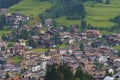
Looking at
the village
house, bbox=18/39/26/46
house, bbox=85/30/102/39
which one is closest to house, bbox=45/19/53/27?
the village

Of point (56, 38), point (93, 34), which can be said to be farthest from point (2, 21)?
point (93, 34)

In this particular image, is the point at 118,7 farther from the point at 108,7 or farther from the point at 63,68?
the point at 63,68

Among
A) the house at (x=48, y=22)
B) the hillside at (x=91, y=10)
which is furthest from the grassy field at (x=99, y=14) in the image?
the house at (x=48, y=22)

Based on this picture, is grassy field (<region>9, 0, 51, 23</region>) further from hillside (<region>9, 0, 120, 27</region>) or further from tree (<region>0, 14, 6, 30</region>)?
tree (<region>0, 14, 6, 30</region>)

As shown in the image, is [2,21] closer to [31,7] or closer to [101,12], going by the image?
[31,7]

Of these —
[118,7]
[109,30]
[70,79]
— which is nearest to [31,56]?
[109,30]
